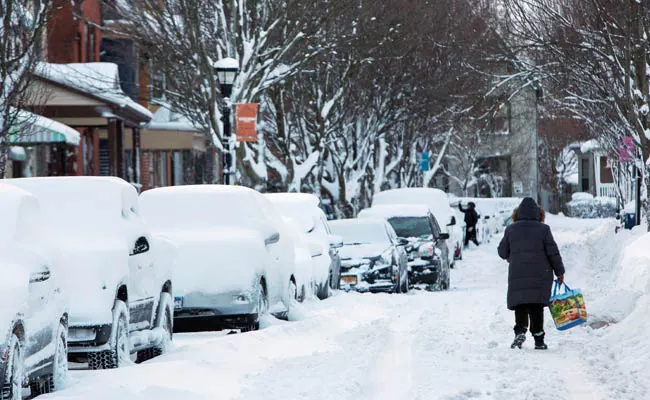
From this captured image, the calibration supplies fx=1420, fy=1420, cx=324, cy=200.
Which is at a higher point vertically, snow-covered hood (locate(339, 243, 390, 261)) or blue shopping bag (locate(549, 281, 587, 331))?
snow-covered hood (locate(339, 243, 390, 261))

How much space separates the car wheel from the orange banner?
61.2 feet

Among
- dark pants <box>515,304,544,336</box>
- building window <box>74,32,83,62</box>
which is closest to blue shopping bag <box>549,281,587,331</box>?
dark pants <box>515,304,544,336</box>

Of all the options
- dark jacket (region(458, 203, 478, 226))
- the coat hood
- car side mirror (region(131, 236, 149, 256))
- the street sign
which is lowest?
dark jacket (region(458, 203, 478, 226))

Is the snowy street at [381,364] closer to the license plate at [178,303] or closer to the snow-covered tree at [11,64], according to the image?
the license plate at [178,303]

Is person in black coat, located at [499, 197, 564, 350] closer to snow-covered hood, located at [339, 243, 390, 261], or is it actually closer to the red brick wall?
snow-covered hood, located at [339, 243, 390, 261]

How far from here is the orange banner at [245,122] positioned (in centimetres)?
2800

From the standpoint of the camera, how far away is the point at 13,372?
9250 mm

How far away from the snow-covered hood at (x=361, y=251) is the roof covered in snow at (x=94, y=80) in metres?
11.3

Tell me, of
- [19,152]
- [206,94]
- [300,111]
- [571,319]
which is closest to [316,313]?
[571,319]

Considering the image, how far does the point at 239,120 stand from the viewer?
28.2m

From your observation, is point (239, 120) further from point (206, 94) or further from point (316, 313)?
point (316, 313)

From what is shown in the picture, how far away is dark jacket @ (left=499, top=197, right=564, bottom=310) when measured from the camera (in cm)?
1484

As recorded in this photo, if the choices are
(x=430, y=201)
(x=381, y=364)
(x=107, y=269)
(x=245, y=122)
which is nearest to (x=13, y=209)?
Answer: (x=107, y=269)

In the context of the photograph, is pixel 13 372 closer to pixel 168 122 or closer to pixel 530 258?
pixel 530 258
